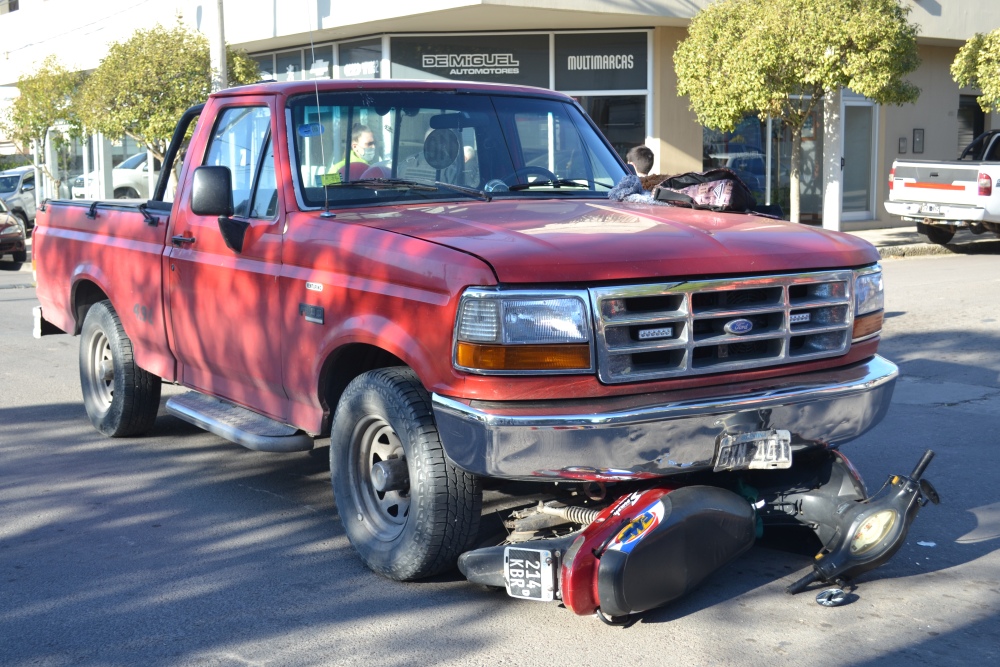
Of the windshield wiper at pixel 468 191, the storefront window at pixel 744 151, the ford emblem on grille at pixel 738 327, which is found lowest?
the ford emblem on grille at pixel 738 327

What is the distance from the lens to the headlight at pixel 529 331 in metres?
3.97

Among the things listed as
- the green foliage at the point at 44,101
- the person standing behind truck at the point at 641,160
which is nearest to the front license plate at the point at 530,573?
the person standing behind truck at the point at 641,160

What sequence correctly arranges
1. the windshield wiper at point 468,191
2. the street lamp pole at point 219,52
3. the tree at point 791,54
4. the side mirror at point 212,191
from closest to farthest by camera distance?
the side mirror at point 212,191, the windshield wiper at point 468,191, the tree at point 791,54, the street lamp pole at point 219,52

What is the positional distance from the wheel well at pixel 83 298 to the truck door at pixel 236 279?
160cm

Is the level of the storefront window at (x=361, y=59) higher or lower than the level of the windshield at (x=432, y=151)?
higher

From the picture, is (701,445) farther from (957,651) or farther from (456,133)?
(456,133)

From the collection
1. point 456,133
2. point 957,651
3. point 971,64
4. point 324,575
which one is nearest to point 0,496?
point 324,575

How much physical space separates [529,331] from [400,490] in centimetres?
102

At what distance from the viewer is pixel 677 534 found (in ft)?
13.0

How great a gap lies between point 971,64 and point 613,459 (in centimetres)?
1936

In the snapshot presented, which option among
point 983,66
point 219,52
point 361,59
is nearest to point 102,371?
point 219,52

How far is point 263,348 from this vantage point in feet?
17.4

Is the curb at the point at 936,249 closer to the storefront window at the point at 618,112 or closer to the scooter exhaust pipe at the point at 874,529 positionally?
the storefront window at the point at 618,112

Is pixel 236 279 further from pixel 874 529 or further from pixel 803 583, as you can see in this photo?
pixel 874 529
